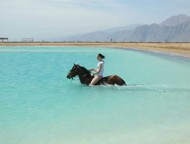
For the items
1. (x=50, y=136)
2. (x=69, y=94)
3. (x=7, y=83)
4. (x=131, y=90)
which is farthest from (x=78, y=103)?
(x=7, y=83)

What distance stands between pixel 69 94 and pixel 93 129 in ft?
24.3

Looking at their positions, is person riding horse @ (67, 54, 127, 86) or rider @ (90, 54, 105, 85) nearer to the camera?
rider @ (90, 54, 105, 85)

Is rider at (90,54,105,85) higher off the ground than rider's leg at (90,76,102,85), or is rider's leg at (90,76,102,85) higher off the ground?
rider at (90,54,105,85)

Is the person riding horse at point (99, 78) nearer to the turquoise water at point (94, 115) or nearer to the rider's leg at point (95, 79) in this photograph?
the rider's leg at point (95, 79)

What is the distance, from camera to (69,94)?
62.3 ft

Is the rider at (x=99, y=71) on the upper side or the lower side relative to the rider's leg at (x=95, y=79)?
upper

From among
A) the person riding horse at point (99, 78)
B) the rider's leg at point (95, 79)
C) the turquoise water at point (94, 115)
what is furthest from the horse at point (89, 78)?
the turquoise water at point (94, 115)

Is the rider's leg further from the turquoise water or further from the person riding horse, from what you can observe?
the turquoise water

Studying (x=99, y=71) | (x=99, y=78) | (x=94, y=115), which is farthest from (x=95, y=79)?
(x=94, y=115)

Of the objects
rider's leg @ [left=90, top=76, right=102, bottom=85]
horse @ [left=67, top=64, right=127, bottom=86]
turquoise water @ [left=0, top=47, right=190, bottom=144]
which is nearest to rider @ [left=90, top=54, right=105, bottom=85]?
rider's leg @ [left=90, top=76, right=102, bottom=85]

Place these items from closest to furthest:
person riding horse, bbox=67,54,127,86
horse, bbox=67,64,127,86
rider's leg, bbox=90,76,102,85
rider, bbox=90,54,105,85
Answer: rider, bbox=90,54,105,85 → person riding horse, bbox=67,54,127,86 → horse, bbox=67,64,127,86 → rider's leg, bbox=90,76,102,85

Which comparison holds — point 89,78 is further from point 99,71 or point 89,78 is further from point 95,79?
point 99,71

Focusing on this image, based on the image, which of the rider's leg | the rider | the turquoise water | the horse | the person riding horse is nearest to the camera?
the turquoise water

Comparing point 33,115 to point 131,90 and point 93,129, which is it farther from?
point 131,90
